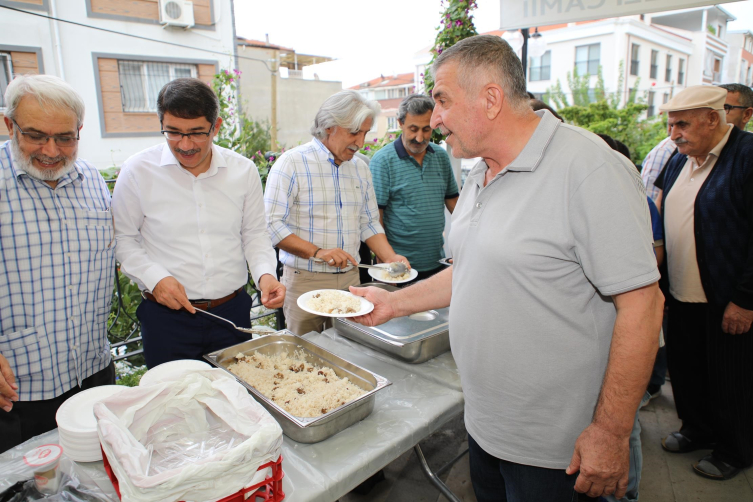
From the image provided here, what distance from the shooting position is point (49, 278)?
1.54 meters

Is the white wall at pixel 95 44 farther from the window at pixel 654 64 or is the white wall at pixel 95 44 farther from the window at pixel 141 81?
the window at pixel 654 64

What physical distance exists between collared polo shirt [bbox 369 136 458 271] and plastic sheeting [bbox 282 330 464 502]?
117 centimetres

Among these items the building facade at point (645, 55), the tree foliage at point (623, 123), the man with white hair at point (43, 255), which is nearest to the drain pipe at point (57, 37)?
the man with white hair at point (43, 255)

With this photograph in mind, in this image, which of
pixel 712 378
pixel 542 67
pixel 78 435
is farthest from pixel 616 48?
pixel 78 435

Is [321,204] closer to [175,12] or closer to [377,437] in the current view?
[377,437]

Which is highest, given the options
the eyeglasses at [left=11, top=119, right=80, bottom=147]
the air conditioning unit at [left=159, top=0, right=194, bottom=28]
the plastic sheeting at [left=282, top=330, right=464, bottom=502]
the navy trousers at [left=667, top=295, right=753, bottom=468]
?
the air conditioning unit at [left=159, top=0, right=194, bottom=28]

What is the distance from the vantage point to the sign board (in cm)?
245

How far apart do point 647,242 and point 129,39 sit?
335 inches

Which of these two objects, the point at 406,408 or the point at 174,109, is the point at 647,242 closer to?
the point at 406,408

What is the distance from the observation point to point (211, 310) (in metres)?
1.92

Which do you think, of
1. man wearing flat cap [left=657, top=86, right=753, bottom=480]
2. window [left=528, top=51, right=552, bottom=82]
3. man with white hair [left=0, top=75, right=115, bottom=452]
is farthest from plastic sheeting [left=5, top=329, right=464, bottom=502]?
window [left=528, top=51, right=552, bottom=82]

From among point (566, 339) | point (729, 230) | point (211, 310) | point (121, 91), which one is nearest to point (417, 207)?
point (211, 310)

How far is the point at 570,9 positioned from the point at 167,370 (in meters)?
2.84

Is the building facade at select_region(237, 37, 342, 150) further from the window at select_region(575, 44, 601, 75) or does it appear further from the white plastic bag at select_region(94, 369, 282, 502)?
the white plastic bag at select_region(94, 369, 282, 502)
